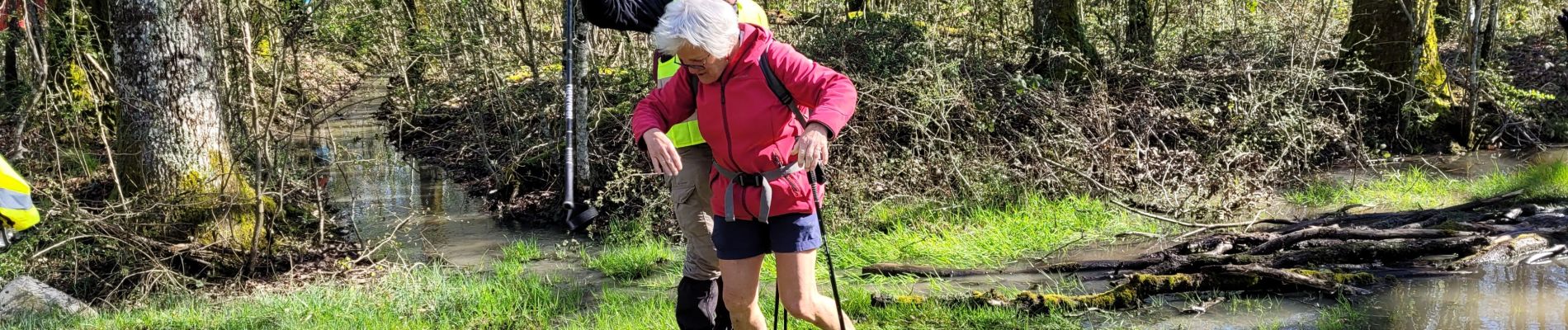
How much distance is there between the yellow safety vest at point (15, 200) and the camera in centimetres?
311

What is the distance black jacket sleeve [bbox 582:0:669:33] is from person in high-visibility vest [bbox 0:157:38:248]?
205 cm

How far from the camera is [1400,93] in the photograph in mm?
9750

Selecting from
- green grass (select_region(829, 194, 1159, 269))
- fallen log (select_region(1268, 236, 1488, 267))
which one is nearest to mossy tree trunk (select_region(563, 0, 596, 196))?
green grass (select_region(829, 194, 1159, 269))

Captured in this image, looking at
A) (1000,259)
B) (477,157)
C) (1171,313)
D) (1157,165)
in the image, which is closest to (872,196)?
(1000,259)

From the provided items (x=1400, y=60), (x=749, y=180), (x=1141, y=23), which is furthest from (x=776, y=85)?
(x=1400, y=60)

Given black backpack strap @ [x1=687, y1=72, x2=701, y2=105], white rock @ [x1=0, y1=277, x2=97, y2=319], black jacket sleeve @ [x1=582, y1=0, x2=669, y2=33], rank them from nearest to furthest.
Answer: black backpack strap @ [x1=687, y1=72, x2=701, y2=105]
black jacket sleeve @ [x1=582, y1=0, x2=669, y2=33]
white rock @ [x1=0, y1=277, x2=97, y2=319]

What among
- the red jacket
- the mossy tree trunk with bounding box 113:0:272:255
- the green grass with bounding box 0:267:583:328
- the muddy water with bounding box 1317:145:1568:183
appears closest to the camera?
the red jacket

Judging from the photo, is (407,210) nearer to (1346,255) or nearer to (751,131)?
(751,131)

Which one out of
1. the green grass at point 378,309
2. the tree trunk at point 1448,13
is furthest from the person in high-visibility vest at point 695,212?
the tree trunk at point 1448,13

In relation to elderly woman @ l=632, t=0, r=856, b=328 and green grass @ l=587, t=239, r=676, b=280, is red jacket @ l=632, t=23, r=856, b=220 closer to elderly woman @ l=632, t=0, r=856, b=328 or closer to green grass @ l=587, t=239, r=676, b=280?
elderly woman @ l=632, t=0, r=856, b=328

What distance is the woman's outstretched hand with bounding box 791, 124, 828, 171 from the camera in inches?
120

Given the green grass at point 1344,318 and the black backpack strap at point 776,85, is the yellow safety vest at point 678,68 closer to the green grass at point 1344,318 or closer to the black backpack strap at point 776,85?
the black backpack strap at point 776,85

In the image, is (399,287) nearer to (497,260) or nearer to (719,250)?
(497,260)

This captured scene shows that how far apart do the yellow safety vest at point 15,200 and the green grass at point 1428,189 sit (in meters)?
7.38
